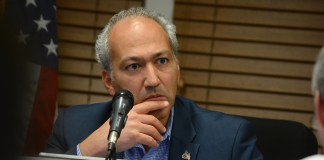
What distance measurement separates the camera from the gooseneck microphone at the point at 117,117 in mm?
1226

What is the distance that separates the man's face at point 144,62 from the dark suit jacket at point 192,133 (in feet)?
0.52

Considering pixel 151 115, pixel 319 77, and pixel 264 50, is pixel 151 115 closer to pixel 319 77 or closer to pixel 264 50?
pixel 319 77

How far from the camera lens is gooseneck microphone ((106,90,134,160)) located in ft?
4.02

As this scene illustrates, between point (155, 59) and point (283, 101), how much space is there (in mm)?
2777

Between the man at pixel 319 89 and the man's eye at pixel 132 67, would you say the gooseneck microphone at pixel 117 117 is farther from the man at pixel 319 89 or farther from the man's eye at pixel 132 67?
the man's eye at pixel 132 67

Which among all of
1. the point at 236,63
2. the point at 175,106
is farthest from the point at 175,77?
the point at 236,63

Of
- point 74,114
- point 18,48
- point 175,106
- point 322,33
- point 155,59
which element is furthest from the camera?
point 322,33

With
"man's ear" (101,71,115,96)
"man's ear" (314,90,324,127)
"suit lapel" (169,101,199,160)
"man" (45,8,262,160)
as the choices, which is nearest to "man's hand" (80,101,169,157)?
"man" (45,8,262,160)

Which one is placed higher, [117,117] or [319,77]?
[319,77]

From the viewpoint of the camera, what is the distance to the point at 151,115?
1922mm

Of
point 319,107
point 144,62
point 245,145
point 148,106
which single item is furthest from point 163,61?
point 319,107

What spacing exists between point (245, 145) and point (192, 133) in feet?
0.79

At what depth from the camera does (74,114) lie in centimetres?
248

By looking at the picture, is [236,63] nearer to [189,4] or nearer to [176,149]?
[189,4]
